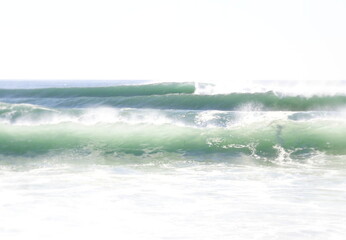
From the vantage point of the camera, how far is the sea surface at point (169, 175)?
5.17 meters

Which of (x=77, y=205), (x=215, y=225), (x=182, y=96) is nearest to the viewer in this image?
(x=215, y=225)

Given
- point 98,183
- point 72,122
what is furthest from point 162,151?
point 72,122

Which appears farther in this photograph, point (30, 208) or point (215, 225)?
point (30, 208)

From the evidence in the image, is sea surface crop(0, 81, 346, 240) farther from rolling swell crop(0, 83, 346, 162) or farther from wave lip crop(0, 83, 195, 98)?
wave lip crop(0, 83, 195, 98)

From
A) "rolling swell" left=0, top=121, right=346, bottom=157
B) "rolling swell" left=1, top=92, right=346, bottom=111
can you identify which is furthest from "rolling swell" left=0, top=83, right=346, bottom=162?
"rolling swell" left=1, top=92, right=346, bottom=111

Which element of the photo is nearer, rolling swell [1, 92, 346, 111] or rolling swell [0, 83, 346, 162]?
rolling swell [0, 83, 346, 162]

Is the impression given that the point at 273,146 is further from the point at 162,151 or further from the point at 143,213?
the point at 143,213

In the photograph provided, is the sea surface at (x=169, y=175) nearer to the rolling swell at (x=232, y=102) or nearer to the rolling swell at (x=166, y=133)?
the rolling swell at (x=166, y=133)

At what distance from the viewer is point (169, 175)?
7918 mm

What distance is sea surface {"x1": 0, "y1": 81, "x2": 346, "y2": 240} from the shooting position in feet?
17.0

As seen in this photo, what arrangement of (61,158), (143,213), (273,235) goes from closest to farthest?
(273,235) < (143,213) < (61,158)

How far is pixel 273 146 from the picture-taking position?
10547mm

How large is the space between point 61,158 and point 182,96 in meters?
13.3

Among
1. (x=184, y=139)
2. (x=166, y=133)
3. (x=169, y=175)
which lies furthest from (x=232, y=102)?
(x=169, y=175)
